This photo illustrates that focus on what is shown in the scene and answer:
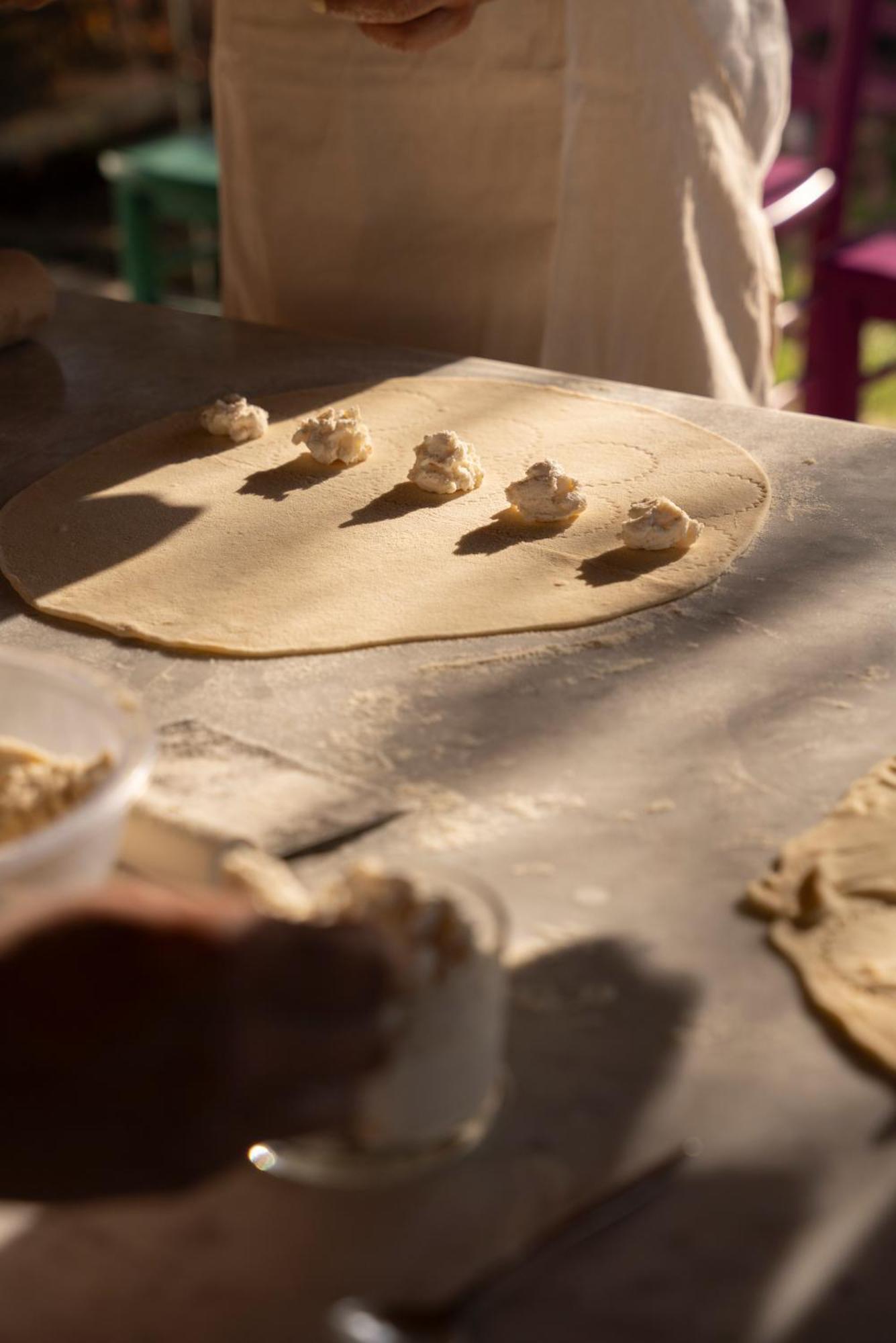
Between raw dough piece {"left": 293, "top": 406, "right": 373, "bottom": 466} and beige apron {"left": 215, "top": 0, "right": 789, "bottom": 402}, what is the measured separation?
610 mm

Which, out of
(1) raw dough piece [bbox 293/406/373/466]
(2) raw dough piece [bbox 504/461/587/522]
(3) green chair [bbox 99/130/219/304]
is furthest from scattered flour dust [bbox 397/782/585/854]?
(3) green chair [bbox 99/130/219/304]

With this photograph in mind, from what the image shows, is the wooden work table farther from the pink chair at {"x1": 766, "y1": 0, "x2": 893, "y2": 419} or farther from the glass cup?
the pink chair at {"x1": 766, "y1": 0, "x2": 893, "y2": 419}

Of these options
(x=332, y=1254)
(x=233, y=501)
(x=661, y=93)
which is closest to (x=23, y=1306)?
(x=332, y=1254)

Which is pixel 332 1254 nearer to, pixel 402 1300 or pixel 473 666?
pixel 402 1300

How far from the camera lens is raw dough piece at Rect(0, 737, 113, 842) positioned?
2.81 ft

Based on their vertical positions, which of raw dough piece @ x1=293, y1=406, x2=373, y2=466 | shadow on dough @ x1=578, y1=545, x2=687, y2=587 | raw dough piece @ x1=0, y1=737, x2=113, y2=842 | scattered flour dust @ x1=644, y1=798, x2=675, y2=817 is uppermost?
raw dough piece @ x1=0, y1=737, x2=113, y2=842

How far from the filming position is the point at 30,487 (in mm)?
1578

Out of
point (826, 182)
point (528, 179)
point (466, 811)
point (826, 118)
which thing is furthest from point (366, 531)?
point (826, 118)

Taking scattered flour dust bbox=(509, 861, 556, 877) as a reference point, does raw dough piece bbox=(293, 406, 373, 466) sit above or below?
above

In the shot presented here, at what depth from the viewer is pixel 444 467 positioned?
149 centimetres

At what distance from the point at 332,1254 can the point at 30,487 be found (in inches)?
43.5

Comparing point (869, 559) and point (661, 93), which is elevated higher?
point (661, 93)

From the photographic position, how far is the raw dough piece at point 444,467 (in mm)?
1496

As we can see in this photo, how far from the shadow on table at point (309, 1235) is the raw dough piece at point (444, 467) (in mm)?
824
